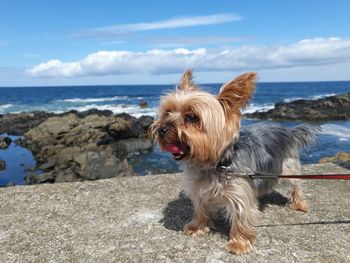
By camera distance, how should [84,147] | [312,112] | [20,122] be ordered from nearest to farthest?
[84,147] < [20,122] < [312,112]

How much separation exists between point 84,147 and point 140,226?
16.7m

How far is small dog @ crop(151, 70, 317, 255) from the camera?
145 inches

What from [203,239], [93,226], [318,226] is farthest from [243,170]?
[93,226]

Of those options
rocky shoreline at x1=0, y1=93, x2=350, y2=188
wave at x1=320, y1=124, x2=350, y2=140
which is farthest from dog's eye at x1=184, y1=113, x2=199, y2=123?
wave at x1=320, y1=124, x2=350, y2=140

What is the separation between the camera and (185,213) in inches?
192

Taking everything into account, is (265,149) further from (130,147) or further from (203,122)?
(130,147)

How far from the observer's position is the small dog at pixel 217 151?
3.69 meters

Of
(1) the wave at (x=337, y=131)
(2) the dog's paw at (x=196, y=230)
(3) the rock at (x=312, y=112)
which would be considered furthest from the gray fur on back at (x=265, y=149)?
(3) the rock at (x=312, y=112)

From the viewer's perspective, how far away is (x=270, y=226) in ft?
14.5

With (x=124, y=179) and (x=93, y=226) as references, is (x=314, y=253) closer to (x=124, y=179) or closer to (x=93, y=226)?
(x=93, y=226)

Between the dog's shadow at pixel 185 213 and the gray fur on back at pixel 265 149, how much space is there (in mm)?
569

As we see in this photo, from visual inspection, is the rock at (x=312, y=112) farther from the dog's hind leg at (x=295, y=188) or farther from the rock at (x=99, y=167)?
the dog's hind leg at (x=295, y=188)

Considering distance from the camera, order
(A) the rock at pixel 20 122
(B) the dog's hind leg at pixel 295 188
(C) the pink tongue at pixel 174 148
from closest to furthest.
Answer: (C) the pink tongue at pixel 174 148 < (B) the dog's hind leg at pixel 295 188 < (A) the rock at pixel 20 122

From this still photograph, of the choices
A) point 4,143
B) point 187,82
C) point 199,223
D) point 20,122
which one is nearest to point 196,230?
point 199,223
